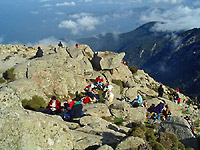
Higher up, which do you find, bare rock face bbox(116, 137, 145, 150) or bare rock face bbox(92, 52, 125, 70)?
bare rock face bbox(116, 137, 145, 150)

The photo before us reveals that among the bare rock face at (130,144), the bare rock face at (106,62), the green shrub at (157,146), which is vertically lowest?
the bare rock face at (106,62)

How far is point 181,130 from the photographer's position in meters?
15.8

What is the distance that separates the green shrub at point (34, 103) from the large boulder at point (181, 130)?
14.3 meters

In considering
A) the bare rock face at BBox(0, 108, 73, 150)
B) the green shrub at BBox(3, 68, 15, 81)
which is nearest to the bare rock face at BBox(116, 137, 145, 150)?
the bare rock face at BBox(0, 108, 73, 150)

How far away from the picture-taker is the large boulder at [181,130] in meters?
15.0

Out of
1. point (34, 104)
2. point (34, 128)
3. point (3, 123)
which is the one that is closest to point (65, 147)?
point (34, 128)

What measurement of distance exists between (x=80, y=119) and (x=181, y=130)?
8987 millimetres

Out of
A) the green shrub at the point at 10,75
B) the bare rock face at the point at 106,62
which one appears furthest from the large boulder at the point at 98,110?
the bare rock face at the point at 106,62

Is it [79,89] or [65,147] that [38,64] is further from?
[65,147]

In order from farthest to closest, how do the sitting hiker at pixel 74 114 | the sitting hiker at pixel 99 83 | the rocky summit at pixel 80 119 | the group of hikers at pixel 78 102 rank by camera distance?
1. the sitting hiker at pixel 99 83
2. the group of hikers at pixel 78 102
3. the sitting hiker at pixel 74 114
4. the rocky summit at pixel 80 119

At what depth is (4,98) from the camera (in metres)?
10.9

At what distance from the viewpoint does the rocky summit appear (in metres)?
8.90

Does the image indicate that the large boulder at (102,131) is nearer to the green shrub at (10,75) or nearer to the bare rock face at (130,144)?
the bare rock face at (130,144)

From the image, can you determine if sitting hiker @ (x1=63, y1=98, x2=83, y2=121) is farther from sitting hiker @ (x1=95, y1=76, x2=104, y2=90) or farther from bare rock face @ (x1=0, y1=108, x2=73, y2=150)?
sitting hiker @ (x1=95, y1=76, x2=104, y2=90)
